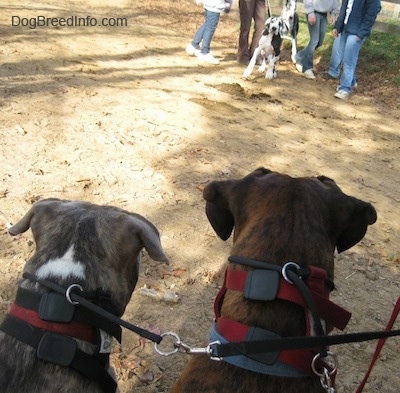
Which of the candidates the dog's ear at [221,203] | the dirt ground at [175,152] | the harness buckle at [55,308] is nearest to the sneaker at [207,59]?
the dirt ground at [175,152]

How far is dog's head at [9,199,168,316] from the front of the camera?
250cm

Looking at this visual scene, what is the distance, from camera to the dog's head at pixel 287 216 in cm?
234

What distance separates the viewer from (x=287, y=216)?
2400 mm

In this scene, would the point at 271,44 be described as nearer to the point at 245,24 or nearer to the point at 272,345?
the point at 245,24

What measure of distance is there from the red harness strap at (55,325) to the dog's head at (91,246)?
7.3 inches

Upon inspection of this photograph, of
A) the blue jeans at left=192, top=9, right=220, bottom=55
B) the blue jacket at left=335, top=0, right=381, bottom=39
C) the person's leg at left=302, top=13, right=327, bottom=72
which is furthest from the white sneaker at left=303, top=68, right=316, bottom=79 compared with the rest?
the blue jeans at left=192, top=9, right=220, bottom=55

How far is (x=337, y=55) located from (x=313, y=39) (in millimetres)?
763

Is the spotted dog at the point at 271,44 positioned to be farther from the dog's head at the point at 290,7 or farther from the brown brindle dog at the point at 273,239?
the brown brindle dog at the point at 273,239

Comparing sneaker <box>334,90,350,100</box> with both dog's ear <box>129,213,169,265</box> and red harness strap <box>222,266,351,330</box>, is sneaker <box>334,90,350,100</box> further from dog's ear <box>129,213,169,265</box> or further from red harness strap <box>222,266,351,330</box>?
red harness strap <box>222,266,351,330</box>

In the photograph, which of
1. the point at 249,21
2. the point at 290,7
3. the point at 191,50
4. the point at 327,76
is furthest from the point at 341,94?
the point at 191,50

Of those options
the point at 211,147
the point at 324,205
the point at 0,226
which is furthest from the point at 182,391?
the point at 211,147

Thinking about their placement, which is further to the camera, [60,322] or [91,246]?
[91,246]

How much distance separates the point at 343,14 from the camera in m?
11.7

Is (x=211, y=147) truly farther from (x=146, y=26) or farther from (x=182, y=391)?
(x=146, y=26)
